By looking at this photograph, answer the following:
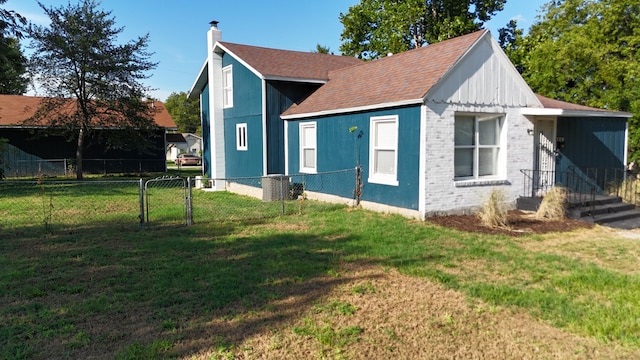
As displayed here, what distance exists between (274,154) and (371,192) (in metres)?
5.09

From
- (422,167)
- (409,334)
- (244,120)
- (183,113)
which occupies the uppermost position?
(183,113)

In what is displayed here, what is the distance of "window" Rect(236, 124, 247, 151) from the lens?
16594 millimetres

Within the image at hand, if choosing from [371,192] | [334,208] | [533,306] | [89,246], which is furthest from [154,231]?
[533,306]

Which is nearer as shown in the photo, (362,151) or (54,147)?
(362,151)

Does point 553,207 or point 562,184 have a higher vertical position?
point 562,184

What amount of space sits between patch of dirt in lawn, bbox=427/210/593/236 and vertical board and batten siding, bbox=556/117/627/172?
3.25 meters

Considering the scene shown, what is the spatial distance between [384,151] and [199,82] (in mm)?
12581

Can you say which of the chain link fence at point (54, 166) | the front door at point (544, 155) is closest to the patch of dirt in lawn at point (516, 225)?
the front door at point (544, 155)

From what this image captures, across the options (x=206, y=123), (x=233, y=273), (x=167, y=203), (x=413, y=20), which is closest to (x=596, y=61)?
(x=413, y=20)

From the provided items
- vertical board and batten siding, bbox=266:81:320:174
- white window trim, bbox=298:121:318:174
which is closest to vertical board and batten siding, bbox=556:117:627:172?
white window trim, bbox=298:121:318:174

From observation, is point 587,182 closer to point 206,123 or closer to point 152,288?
point 152,288

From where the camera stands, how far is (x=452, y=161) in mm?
10070

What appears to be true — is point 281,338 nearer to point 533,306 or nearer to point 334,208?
point 533,306

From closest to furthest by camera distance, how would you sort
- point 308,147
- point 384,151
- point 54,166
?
point 384,151 → point 308,147 → point 54,166
